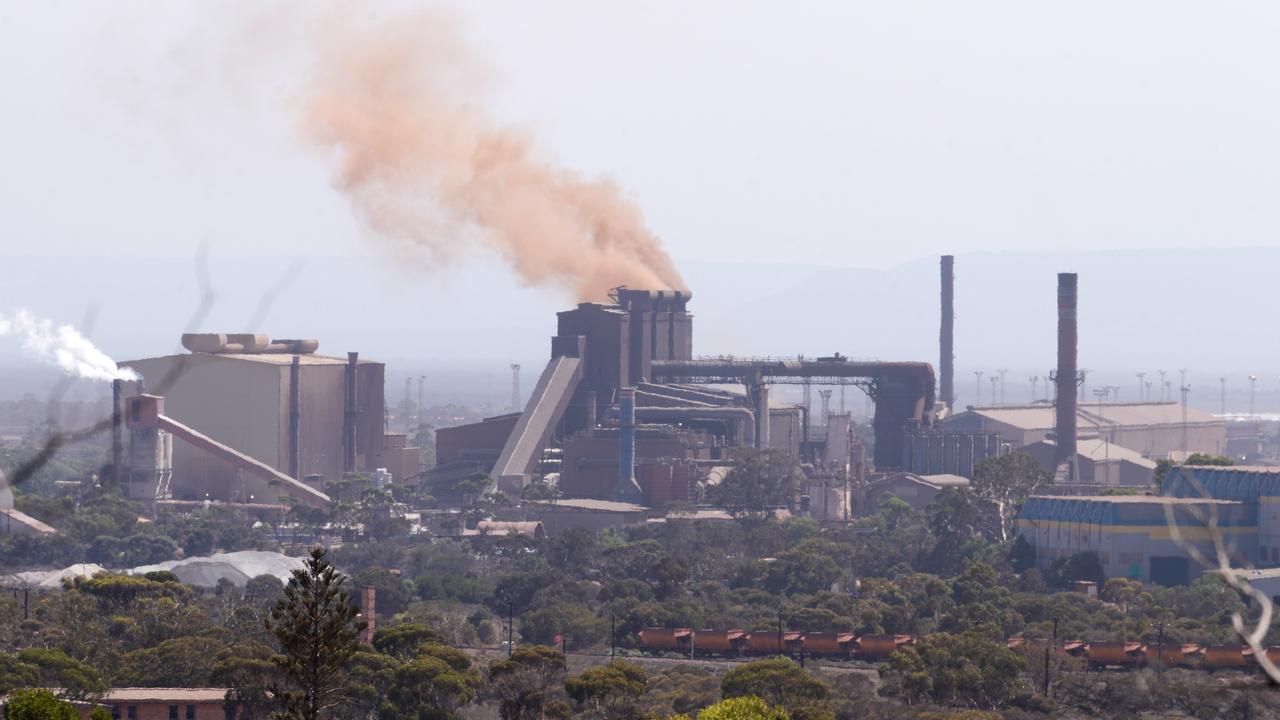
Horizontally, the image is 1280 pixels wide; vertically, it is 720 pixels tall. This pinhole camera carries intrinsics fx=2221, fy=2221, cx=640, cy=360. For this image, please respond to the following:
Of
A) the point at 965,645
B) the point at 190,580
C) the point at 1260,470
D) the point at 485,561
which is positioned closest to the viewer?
the point at 965,645

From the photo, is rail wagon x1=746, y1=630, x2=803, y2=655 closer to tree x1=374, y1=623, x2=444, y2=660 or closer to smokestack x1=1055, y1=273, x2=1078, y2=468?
tree x1=374, y1=623, x2=444, y2=660

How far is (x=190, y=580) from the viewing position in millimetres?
104375

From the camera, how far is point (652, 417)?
15350 cm

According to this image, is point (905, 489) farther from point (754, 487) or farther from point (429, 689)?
point (429, 689)

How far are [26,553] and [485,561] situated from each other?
24.6 m

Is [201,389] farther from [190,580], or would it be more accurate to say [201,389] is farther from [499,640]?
[499,640]

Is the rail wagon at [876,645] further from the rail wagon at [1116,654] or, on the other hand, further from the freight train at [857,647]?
the rail wagon at [1116,654]

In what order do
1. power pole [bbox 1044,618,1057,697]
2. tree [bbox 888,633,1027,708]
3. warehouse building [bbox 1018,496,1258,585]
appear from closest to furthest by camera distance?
1. tree [bbox 888,633,1027,708]
2. power pole [bbox 1044,618,1057,697]
3. warehouse building [bbox 1018,496,1258,585]

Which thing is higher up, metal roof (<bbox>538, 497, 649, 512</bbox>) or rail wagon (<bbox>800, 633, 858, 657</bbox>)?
metal roof (<bbox>538, 497, 649, 512</bbox>)

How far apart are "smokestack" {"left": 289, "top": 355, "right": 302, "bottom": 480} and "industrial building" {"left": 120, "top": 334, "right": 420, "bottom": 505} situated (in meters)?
0.07

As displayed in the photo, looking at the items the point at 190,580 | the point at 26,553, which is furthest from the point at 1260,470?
the point at 26,553

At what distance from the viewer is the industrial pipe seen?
15325 cm

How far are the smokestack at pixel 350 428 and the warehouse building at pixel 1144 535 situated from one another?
63.1 meters

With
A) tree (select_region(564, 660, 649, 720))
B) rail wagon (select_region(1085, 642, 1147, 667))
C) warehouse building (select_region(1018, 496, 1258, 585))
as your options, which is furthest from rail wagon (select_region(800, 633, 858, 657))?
warehouse building (select_region(1018, 496, 1258, 585))
